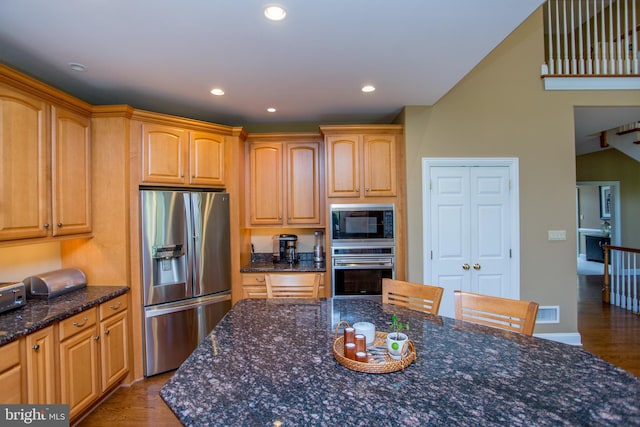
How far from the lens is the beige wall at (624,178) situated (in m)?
6.38

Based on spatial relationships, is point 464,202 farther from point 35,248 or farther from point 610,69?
point 35,248

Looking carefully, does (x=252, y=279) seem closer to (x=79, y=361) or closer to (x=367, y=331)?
(x=79, y=361)

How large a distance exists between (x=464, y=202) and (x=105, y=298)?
3343mm

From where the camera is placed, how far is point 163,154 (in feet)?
8.91

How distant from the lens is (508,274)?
3180mm

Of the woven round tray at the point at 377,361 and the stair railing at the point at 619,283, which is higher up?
the woven round tray at the point at 377,361

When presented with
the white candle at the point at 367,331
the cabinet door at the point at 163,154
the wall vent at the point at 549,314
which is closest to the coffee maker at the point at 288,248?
the cabinet door at the point at 163,154

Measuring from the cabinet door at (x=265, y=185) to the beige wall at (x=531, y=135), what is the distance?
149 cm

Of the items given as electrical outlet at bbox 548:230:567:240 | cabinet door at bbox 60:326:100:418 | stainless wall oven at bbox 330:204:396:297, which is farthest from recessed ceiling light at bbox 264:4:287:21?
electrical outlet at bbox 548:230:567:240

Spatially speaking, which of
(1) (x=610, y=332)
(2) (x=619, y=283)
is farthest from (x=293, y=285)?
(2) (x=619, y=283)

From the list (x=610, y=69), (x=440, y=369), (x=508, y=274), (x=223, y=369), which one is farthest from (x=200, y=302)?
(x=610, y=69)

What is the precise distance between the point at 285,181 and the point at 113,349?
2151 millimetres

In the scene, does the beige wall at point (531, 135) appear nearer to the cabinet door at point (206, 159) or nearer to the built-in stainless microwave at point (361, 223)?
the built-in stainless microwave at point (361, 223)

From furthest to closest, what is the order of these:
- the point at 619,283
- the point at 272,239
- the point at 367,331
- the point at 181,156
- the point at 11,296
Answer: the point at 619,283, the point at 272,239, the point at 181,156, the point at 11,296, the point at 367,331
